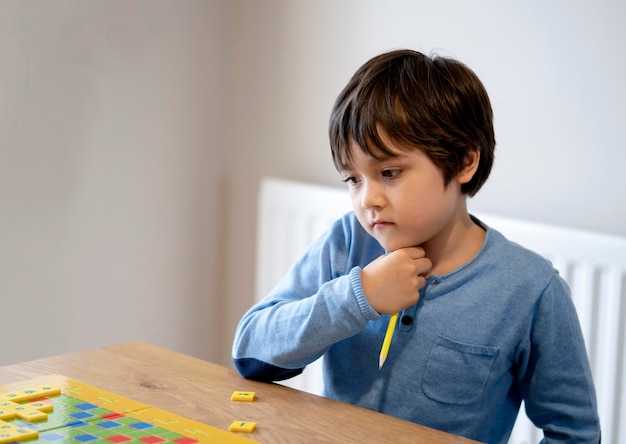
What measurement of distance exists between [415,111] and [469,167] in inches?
5.4

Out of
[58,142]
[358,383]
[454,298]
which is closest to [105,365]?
[358,383]

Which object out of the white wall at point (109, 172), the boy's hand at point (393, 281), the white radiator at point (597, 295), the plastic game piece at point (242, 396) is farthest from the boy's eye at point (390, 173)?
the white wall at point (109, 172)

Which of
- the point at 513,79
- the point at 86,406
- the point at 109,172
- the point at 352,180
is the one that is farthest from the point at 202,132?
the point at 86,406

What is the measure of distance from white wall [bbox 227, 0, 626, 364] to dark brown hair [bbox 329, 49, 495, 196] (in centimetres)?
64

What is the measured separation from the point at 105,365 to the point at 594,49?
1172 mm

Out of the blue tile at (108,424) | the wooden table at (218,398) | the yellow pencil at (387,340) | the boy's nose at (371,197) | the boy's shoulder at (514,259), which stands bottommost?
the wooden table at (218,398)

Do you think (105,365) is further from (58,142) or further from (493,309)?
(58,142)

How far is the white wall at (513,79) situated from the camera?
179 centimetres

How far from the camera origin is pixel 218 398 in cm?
108

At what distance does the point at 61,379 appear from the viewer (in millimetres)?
1111

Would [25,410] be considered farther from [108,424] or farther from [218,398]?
[218,398]

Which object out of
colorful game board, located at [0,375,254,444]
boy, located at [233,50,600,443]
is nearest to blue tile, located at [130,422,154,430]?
colorful game board, located at [0,375,254,444]

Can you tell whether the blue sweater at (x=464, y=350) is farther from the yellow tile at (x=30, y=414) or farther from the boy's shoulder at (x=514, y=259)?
the yellow tile at (x=30, y=414)

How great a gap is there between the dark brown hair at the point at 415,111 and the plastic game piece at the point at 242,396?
0.33 meters
